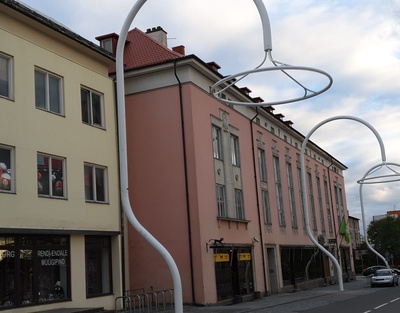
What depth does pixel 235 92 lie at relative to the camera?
109 feet

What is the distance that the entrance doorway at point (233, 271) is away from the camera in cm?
2828

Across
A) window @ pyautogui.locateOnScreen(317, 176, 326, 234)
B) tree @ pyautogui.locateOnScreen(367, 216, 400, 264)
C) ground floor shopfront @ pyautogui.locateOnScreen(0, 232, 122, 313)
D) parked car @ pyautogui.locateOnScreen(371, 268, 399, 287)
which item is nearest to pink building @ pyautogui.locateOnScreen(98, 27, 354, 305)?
ground floor shopfront @ pyautogui.locateOnScreen(0, 232, 122, 313)

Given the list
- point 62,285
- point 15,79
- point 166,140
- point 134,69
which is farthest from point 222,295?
point 15,79

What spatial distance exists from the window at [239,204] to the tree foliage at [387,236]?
213 feet

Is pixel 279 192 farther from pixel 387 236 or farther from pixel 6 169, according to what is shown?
pixel 387 236

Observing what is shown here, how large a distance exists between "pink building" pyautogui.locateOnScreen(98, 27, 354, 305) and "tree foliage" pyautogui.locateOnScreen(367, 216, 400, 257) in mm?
59678

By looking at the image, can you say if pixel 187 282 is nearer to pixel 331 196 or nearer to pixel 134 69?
pixel 134 69

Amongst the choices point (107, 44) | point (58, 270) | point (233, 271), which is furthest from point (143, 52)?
point (58, 270)

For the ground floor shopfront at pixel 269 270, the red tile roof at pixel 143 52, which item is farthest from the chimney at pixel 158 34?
the ground floor shopfront at pixel 269 270

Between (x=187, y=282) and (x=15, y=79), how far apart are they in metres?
12.8

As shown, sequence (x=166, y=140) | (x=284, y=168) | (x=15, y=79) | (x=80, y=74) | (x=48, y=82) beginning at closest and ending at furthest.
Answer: (x=15, y=79) → (x=48, y=82) → (x=80, y=74) → (x=166, y=140) → (x=284, y=168)

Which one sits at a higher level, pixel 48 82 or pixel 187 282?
pixel 48 82

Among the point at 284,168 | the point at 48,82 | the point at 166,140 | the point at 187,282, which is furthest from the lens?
the point at 284,168

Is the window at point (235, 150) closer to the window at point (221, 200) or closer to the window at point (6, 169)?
the window at point (221, 200)
